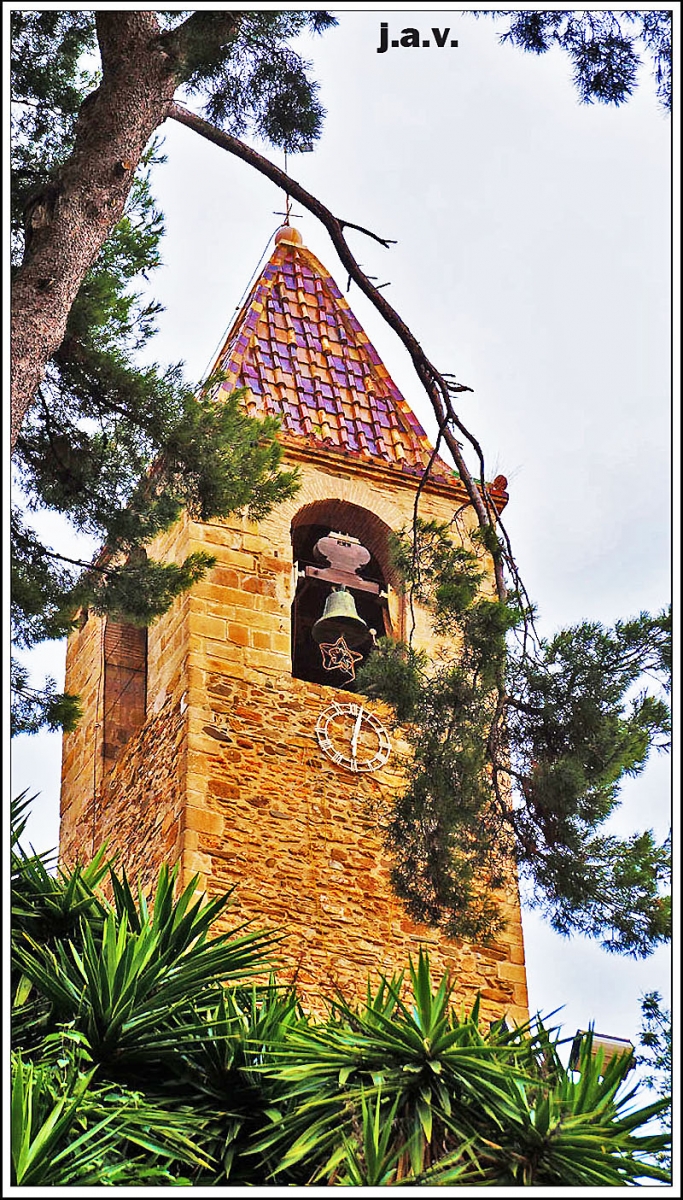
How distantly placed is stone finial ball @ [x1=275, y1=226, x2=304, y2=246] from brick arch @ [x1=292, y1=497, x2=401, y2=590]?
3.27 metres

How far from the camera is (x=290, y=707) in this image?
41.7 ft

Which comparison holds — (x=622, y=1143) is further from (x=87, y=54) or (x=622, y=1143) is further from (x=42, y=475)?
(x=87, y=54)

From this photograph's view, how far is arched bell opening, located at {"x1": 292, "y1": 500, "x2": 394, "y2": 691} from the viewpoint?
42.6 ft

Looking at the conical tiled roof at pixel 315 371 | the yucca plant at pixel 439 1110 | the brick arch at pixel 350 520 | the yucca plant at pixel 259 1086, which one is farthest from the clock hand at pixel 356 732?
the yucca plant at pixel 439 1110

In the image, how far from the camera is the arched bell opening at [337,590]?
13.0 m

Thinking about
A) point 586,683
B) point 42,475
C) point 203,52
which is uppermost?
point 203,52

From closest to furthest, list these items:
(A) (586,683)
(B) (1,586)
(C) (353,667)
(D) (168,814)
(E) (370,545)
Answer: (B) (1,586) < (A) (586,683) < (D) (168,814) < (C) (353,667) < (E) (370,545)

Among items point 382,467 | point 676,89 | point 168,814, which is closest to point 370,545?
point 382,467

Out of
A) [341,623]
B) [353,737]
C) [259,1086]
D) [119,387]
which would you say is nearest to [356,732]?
[353,737]

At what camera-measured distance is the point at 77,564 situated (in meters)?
8.36

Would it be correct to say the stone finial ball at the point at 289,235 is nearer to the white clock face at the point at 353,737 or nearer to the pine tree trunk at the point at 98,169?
the white clock face at the point at 353,737

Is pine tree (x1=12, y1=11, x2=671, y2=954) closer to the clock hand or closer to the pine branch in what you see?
the pine branch

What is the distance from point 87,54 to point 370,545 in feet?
20.2

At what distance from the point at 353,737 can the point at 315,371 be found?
3554 mm
